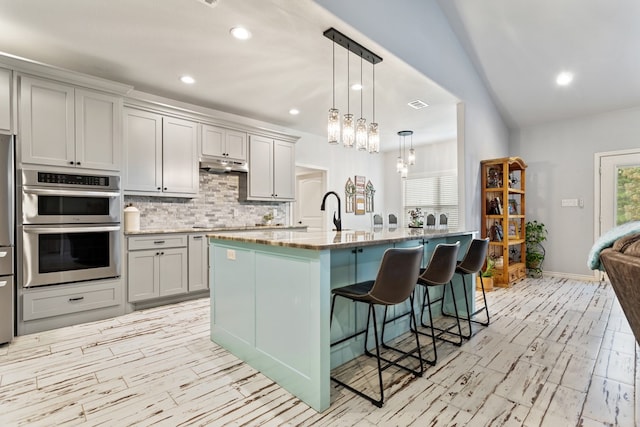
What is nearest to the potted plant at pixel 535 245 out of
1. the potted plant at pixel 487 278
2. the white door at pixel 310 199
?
the potted plant at pixel 487 278

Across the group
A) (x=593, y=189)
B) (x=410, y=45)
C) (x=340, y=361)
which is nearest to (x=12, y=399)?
(x=340, y=361)

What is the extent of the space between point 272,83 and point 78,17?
1.84 metres

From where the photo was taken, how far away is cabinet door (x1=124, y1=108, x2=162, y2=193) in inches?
142

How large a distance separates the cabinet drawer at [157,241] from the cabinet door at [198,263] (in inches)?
4.8

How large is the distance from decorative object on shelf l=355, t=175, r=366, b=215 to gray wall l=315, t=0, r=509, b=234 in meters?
2.75

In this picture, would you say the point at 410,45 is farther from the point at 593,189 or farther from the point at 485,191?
the point at 593,189

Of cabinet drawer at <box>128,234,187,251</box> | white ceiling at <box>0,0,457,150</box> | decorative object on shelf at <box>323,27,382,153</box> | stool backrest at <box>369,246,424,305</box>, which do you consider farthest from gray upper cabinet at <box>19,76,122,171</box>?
stool backrest at <box>369,246,424,305</box>

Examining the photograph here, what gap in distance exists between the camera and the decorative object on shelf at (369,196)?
738 centimetres

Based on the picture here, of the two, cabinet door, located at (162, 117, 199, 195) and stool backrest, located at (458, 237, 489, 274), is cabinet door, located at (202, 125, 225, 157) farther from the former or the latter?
stool backrest, located at (458, 237, 489, 274)

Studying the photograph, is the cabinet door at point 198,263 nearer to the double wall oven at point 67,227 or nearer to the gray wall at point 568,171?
the double wall oven at point 67,227

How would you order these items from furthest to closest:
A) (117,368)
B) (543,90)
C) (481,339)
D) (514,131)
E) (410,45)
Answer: (514,131) < (543,90) < (410,45) < (481,339) < (117,368)

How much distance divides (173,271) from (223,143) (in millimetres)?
1806

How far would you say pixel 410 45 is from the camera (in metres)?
3.32

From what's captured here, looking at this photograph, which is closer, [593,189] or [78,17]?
[78,17]
